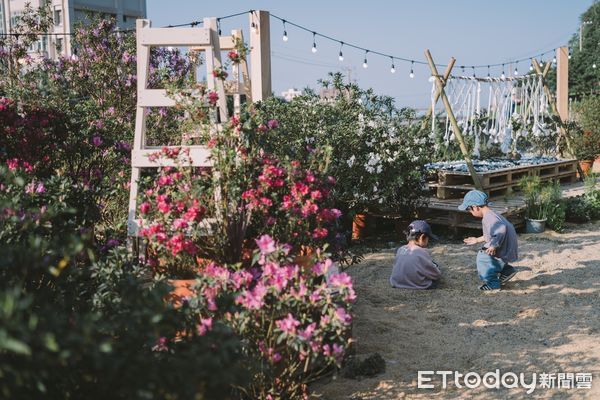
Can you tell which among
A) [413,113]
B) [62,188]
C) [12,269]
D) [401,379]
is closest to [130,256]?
[62,188]

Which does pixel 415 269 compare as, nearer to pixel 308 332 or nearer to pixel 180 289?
pixel 180 289

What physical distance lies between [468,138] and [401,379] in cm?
908

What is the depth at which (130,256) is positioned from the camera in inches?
123

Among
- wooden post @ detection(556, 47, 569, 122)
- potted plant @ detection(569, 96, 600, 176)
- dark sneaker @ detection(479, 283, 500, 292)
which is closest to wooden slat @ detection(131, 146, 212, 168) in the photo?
dark sneaker @ detection(479, 283, 500, 292)

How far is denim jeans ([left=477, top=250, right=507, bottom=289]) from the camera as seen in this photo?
17.4ft

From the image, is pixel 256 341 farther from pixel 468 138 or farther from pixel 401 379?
pixel 468 138

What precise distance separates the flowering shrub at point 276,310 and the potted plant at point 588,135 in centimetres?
1268

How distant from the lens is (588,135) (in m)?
15.0

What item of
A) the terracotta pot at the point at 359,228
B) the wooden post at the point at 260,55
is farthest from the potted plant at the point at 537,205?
the wooden post at the point at 260,55

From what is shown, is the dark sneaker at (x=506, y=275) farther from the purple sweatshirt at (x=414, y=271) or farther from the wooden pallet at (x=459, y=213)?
the wooden pallet at (x=459, y=213)

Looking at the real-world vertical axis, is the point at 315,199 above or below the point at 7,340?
above

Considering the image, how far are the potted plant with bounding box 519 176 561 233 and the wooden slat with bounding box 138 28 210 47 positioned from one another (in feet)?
16.7

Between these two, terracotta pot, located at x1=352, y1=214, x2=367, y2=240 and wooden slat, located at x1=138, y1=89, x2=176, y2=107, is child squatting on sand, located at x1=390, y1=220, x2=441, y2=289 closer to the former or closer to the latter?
terracotta pot, located at x1=352, y1=214, x2=367, y2=240

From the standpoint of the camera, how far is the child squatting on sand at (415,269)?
210 inches
